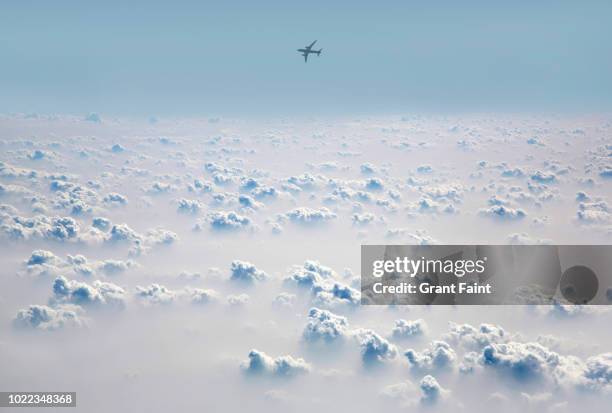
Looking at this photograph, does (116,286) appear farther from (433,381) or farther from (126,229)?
(433,381)

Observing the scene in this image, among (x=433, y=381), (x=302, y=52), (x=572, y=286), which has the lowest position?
(x=433, y=381)

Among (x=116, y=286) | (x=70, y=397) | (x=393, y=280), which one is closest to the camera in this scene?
(x=70, y=397)

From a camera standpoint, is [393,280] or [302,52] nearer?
[393,280]

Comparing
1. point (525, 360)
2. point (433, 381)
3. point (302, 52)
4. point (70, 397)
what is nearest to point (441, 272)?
point (433, 381)

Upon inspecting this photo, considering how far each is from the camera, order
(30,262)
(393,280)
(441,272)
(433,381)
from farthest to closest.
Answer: (30,262) → (393,280) → (433,381) → (441,272)

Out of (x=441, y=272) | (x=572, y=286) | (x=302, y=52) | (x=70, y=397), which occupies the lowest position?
(x=70, y=397)

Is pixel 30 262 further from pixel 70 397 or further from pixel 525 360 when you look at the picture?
pixel 525 360

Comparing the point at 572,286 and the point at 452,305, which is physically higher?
the point at 572,286

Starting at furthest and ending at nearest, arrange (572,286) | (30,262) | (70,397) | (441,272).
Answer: (30,262) < (572,286) < (441,272) < (70,397)

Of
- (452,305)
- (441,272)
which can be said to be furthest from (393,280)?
(452,305)
